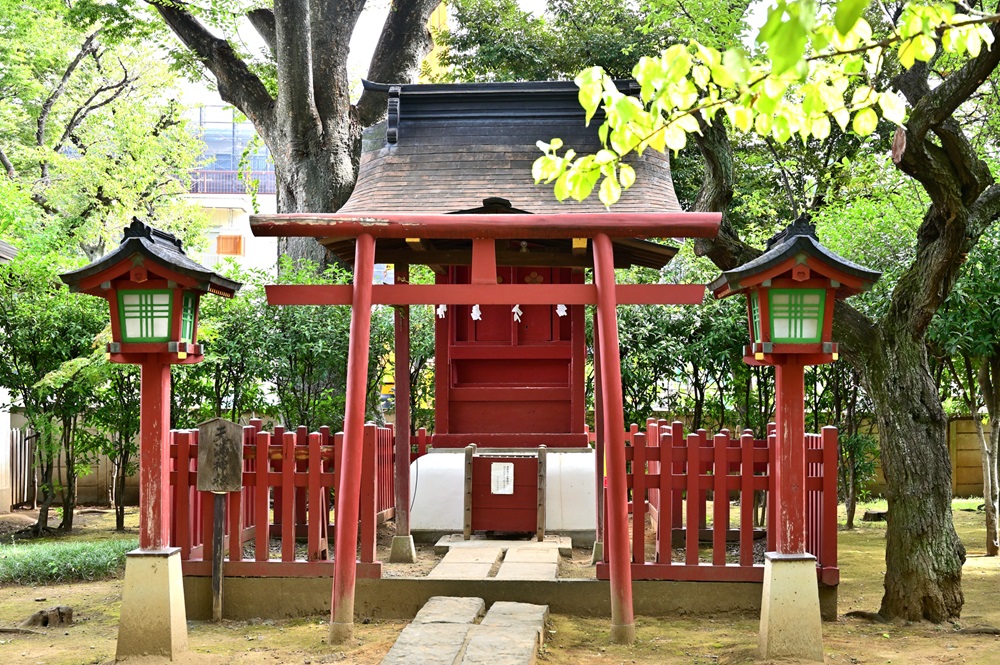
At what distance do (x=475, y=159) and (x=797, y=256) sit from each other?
3267 millimetres

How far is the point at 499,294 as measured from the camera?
678 cm

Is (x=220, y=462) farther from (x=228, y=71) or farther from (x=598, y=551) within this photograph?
(x=228, y=71)

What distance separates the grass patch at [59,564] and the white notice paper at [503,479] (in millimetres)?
3763

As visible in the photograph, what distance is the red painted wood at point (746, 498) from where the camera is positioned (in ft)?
23.3

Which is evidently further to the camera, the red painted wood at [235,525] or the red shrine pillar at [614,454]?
the red painted wood at [235,525]

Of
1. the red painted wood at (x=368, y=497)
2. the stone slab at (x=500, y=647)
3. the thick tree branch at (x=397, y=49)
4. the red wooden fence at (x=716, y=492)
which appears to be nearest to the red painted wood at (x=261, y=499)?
the red painted wood at (x=368, y=497)

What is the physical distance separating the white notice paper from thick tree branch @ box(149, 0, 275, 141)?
851cm

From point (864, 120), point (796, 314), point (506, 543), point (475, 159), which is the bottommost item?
point (506, 543)

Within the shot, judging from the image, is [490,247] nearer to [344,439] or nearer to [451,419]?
[344,439]

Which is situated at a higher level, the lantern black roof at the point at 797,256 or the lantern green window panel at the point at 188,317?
the lantern black roof at the point at 797,256

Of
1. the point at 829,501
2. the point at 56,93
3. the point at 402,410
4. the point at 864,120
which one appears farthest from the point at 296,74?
the point at 864,120

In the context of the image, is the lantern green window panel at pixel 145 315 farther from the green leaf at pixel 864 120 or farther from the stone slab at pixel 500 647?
the green leaf at pixel 864 120

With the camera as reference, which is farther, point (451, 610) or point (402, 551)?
point (402, 551)

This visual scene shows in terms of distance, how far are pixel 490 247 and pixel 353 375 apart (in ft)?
4.44
